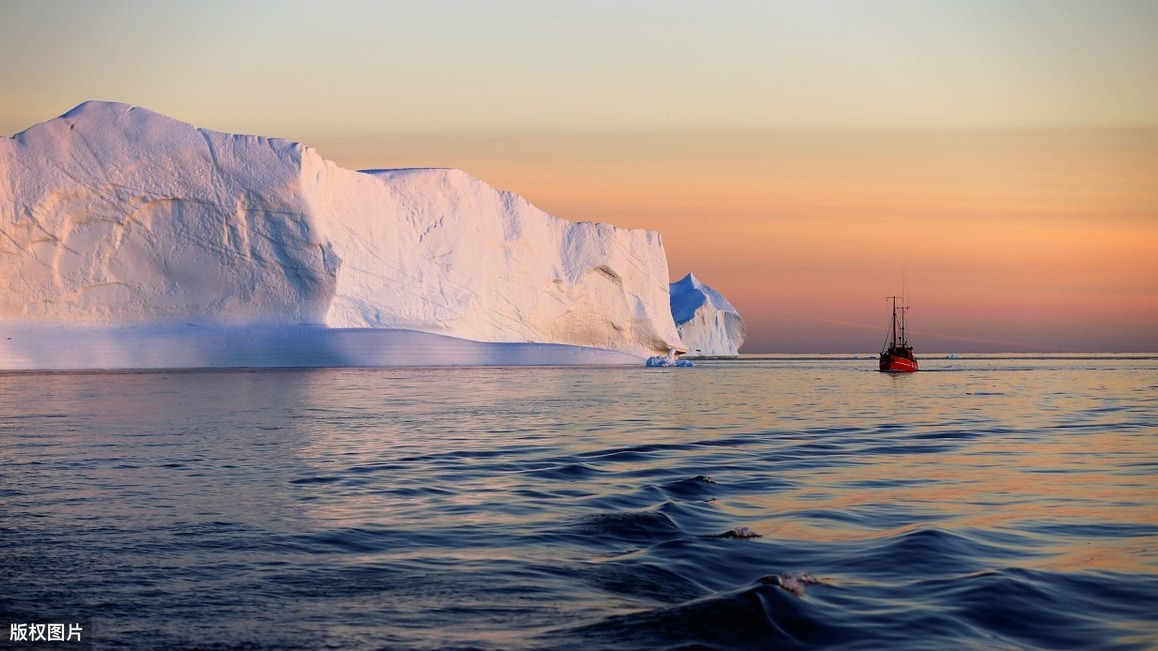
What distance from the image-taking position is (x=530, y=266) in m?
41.9

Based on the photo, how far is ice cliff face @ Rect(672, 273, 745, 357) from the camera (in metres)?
69.9

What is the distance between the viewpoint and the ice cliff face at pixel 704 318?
69875 millimetres

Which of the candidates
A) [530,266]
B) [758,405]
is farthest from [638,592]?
[530,266]

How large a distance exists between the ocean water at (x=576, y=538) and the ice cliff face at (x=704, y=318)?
2226 inches

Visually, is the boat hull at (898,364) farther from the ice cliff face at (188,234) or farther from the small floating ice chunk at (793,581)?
the small floating ice chunk at (793,581)

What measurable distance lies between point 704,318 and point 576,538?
215 ft

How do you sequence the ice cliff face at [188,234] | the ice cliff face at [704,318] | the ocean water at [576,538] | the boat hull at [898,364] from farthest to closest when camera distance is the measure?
the ice cliff face at [704,318] < the boat hull at [898,364] < the ice cliff face at [188,234] < the ocean water at [576,538]

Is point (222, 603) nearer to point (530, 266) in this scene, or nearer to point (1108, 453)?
point (1108, 453)

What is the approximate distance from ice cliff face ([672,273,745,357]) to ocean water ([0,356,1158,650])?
56.5 m

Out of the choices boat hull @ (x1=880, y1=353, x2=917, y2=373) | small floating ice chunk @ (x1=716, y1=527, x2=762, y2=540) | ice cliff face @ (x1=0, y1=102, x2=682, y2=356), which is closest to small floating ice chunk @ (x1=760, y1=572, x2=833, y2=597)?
small floating ice chunk @ (x1=716, y1=527, x2=762, y2=540)

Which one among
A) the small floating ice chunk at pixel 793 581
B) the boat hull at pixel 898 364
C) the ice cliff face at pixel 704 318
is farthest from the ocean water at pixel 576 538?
the ice cliff face at pixel 704 318

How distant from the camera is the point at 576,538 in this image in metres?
5.99

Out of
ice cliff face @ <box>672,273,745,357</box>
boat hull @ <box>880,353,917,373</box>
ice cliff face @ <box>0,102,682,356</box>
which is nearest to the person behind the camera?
ice cliff face @ <box>0,102,682,356</box>

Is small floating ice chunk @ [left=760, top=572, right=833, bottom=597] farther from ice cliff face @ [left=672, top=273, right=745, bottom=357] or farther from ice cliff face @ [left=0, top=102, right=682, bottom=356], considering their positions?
ice cliff face @ [left=672, top=273, right=745, bottom=357]
